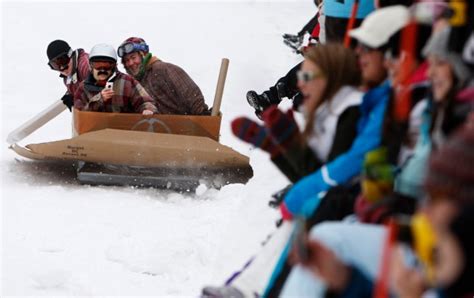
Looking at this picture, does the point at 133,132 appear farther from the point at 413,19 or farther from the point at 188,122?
the point at 413,19

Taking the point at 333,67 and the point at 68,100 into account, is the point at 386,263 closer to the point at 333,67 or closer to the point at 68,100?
the point at 333,67

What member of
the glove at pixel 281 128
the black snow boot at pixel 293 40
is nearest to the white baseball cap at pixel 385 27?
the glove at pixel 281 128

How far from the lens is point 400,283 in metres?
2.07

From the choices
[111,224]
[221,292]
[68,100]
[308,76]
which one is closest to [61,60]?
[68,100]

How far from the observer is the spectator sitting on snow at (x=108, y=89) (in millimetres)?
6160

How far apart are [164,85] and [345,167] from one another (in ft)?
12.3

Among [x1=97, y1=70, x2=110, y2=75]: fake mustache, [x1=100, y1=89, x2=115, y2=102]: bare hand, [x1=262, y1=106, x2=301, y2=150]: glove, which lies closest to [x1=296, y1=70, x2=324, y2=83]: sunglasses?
[x1=262, y1=106, x2=301, y2=150]: glove

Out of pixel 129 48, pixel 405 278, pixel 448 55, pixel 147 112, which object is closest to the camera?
pixel 405 278

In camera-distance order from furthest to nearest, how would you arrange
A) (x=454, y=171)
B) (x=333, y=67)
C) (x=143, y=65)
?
1. (x=143, y=65)
2. (x=333, y=67)
3. (x=454, y=171)

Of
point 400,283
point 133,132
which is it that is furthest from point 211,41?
point 400,283

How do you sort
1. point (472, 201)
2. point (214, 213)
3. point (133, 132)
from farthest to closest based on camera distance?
point (133, 132) < point (214, 213) < point (472, 201)

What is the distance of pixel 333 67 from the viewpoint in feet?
10.6

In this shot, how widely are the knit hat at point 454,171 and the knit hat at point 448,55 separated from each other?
2.56 feet

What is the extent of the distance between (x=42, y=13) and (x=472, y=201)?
11.4 m
